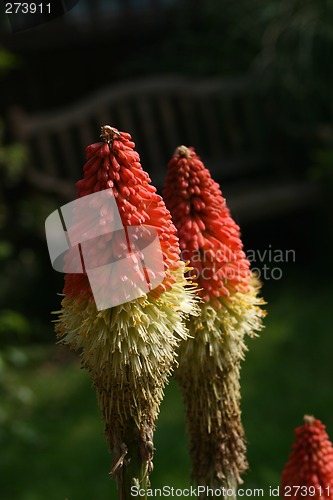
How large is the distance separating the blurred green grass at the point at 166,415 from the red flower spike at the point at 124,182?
213 cm

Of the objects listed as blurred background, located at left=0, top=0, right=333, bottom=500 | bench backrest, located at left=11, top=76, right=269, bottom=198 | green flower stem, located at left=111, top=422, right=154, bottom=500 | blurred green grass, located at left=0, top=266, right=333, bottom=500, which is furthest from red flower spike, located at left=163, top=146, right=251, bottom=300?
bench backrest, located at left=11, top=76, right=269, bottom=198

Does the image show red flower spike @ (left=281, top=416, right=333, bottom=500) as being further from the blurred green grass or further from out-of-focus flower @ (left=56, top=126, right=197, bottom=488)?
the blurred green grass

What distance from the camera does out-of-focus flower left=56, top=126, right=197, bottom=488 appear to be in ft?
3.94

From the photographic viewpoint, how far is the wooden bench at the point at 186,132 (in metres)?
5.40

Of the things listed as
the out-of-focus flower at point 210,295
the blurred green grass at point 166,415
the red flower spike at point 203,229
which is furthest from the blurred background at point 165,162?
the red flower spike at point 203,229

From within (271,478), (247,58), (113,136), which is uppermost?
(247,58)

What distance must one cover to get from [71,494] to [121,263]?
97.7 inches

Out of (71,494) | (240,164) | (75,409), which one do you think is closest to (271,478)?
(71,494)

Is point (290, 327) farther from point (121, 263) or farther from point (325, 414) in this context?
point (121, 263)

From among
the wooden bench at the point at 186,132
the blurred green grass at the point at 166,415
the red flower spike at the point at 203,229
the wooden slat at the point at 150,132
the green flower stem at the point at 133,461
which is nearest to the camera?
the green flower stem at the point at 133,461

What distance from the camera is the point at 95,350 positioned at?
1259 mm

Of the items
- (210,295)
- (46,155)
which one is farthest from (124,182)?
(46,155)

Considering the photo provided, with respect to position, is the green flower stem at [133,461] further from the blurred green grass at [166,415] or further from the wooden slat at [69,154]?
the wooden slat at [69,154]

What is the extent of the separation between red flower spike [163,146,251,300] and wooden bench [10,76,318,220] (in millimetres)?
3735
